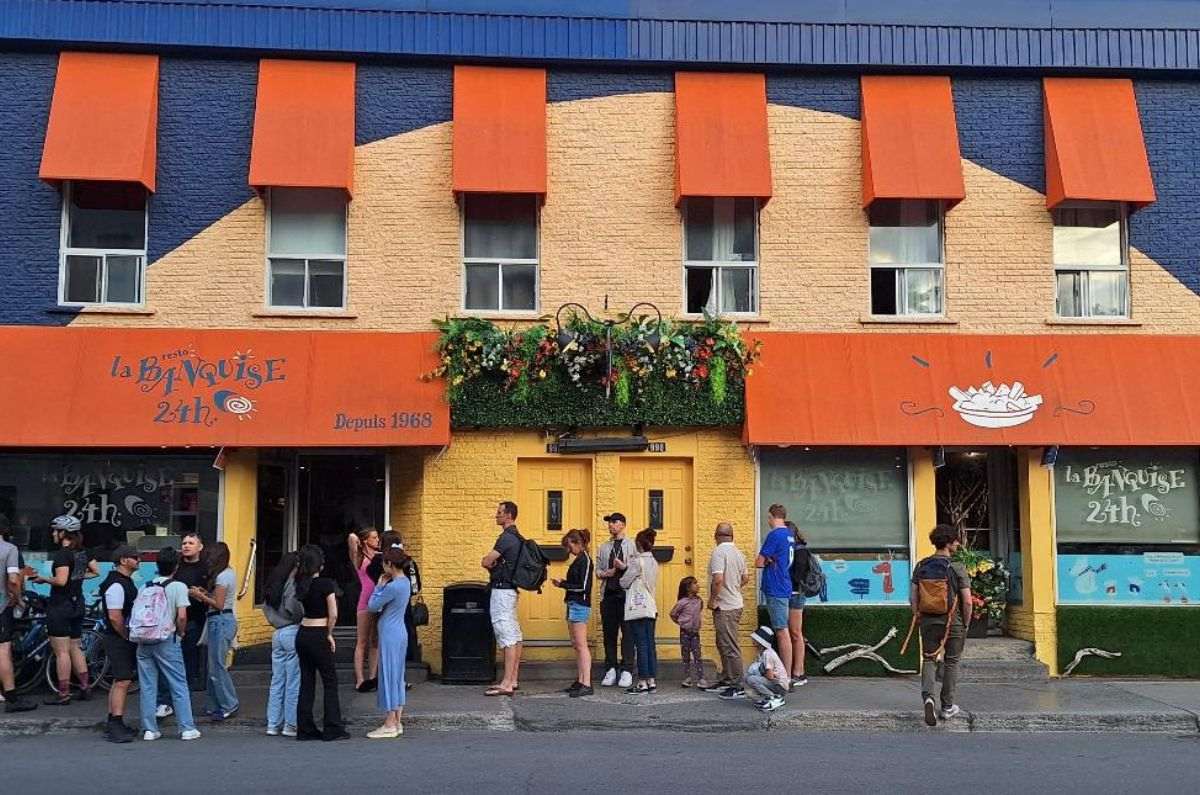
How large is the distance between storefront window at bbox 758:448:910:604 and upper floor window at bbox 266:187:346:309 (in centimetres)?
547

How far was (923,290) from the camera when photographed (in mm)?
13867

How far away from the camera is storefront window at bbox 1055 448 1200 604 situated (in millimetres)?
13367

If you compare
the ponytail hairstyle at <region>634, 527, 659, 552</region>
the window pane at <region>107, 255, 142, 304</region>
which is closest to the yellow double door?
the ponytail hairstyle at <region>634, 527, 659, 552</region>

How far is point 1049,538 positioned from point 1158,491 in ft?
4.90

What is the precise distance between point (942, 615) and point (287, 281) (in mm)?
8143

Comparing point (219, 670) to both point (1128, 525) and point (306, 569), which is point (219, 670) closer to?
point (306, 569)

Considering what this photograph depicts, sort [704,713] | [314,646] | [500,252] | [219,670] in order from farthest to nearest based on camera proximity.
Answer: [500,252], [704,713], [219,670], [314,646]

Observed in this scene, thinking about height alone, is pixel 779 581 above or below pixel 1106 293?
below

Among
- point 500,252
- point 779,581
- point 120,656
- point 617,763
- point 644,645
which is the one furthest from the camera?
point 500,252

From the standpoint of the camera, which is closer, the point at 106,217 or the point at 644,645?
the point at 644,645

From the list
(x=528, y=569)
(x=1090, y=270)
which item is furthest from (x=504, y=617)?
(x=1090, y=270)

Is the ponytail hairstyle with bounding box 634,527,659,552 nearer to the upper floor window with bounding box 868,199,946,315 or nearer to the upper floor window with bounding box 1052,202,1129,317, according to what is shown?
the upper floor window with bounding box 868,199,946,315

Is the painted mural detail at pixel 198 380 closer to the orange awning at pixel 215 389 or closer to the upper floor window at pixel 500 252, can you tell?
the orange awning at pixel 215 389

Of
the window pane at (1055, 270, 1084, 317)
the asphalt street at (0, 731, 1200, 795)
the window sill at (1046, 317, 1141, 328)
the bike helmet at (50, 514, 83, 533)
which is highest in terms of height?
the window pane at (1055, 270, 1084, 317)
